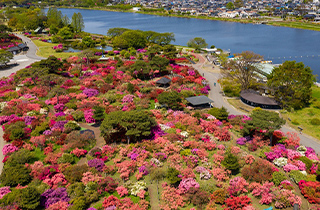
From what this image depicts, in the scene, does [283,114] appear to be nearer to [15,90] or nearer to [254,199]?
[254,199]

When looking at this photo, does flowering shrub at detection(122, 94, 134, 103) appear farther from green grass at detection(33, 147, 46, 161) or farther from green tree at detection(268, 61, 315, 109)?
green tree at detection(268, 61, 315, 109)

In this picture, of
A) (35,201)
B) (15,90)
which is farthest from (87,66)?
(35,201)

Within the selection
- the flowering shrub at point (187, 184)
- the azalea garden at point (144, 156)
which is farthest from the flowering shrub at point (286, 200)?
the flowering shrub at point (187, 184)

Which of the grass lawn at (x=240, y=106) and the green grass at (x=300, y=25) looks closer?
the grass lawn at (x=240, y=106)

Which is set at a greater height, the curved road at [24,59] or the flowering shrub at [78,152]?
the curved road at [24,59]

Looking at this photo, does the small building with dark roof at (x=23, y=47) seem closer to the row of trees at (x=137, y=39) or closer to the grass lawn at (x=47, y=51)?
the grass lawn at (x=47, y=51)
